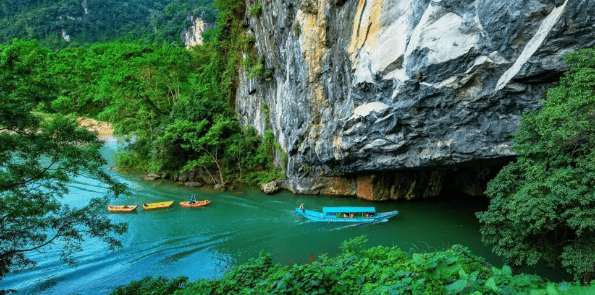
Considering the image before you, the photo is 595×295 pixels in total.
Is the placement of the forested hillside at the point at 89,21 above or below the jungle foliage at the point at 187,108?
above

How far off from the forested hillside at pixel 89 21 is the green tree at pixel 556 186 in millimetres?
51744

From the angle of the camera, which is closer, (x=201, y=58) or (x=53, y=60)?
(x=201, y=58)

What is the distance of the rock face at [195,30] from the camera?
164 feet

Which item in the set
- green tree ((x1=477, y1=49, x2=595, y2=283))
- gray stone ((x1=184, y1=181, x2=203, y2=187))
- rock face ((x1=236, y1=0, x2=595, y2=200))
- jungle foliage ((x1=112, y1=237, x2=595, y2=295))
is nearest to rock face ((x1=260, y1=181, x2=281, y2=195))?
rock face ((x1=236, y1=0, x2=595, y2=200))

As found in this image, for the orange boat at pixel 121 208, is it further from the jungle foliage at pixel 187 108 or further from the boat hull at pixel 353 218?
the boat hull at pixel 353 218

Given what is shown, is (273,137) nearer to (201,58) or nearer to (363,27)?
(363,27)

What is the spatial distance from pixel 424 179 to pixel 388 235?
16.9 ft

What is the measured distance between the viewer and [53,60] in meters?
32.6

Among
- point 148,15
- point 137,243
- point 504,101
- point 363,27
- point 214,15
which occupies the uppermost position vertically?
point 148,15

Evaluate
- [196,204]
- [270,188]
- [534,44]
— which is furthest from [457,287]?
[270,188]

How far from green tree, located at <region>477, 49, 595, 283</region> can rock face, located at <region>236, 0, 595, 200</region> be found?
1.29 m

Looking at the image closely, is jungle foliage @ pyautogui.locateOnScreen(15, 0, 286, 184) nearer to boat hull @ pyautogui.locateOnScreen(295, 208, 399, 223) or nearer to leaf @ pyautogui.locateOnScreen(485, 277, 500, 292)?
boat hull @ pyautogui.locateOnScreen(295, 208, 399, 223)

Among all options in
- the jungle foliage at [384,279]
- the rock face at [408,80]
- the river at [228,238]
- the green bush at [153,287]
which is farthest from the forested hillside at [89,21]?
the jungle foliage at [384,279]

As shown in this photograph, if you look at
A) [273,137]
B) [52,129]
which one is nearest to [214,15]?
[273,137]
